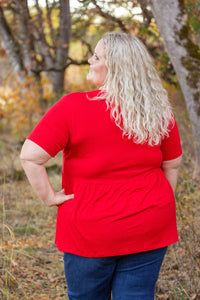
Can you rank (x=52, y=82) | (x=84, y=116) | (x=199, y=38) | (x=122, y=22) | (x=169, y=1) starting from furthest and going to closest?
1. (x=52, y=82)
2. (x=122, y=22)
3. (x=199, y=38)
4. (x=169, y=1)
5. (x=84, y=116)

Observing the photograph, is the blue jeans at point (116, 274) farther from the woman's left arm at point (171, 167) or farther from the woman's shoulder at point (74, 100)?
the woman's shoulder at point (74, 100)

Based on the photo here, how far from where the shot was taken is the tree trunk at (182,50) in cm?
500

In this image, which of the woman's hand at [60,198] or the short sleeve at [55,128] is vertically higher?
the short sleeve at [55,128]

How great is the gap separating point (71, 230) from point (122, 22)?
6.83 metres

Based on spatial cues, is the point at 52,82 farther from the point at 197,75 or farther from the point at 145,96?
the point at 145,96

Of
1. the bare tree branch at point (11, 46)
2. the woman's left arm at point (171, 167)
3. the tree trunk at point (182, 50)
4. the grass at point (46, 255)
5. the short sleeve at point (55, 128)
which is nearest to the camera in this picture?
the short sleeve at point (55, 128)

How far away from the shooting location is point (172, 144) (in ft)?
6.61

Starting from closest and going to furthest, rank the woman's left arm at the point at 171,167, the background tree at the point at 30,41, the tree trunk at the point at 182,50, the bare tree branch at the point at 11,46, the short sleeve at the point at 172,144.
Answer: the short sleeve at the point at 172,144, the woman's left arm at the point at 171,167, the tree trunk at the point at 182,50, the background tree at the point at 30,41, the bare tree branch at the point at 11,46

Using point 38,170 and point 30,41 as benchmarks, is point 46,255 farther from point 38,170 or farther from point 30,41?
point 30,41

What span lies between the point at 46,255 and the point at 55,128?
3165 mm

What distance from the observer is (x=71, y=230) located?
178cm

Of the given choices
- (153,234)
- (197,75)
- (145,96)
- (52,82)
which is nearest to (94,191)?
(153,234)

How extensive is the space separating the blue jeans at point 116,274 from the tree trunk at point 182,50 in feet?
11.4

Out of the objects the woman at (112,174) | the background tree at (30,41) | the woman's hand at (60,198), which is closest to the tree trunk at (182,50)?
the woman at (112,174)
